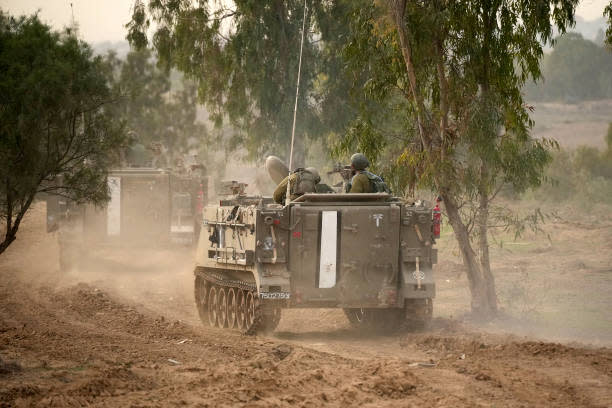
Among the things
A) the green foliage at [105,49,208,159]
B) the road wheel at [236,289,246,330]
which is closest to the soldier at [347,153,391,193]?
the road wheel at [236,289,246,330]

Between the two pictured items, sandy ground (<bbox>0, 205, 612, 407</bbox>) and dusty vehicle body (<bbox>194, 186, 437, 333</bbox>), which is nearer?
sandy ground (<bbox>0, 205, 612, 407</bbox>)

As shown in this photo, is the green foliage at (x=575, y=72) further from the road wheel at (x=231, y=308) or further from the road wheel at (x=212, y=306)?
the road wheel at (x=231, y=308)

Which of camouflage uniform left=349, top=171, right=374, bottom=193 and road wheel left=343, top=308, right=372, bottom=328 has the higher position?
camouflage uniform left=349, top=171, right=374, bottom=193

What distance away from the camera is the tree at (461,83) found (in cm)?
1454

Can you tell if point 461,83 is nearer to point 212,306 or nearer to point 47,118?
point 212,306

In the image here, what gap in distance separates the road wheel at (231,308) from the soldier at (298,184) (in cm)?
177

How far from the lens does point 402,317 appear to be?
1404cm

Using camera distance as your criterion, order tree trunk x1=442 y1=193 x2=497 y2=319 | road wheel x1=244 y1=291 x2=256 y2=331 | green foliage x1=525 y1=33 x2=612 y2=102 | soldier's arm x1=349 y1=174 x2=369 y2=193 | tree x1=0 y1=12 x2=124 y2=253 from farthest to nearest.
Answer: green foliage x1=525 y1=33 x2=612 y2=102 < tree trunk x1=442 y1=193 x2=497 y2=319 < soldier's arm x1=349 y1=174 x2=369 y2=193 < road wheel x1=244 y1=291 x2=256 y2=331 < tree x1=0 y1=12 x2=124 y2=253

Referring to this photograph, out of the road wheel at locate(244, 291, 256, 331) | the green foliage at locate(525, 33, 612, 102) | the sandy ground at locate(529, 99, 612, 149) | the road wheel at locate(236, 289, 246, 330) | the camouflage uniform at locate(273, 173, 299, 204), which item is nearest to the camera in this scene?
the road wheel at locate(244, 291, 256, 331)

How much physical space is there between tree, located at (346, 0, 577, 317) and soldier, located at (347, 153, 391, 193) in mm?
1145

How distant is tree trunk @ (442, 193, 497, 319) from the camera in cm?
1567

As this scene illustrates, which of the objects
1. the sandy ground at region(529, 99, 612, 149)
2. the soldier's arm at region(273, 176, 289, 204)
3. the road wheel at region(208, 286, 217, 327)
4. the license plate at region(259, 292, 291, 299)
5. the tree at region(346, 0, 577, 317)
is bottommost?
the road wheel at region(208, 286, 217, 327)

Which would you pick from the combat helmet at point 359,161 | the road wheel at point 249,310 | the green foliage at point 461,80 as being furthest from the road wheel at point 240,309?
the green foliage at point 461,80

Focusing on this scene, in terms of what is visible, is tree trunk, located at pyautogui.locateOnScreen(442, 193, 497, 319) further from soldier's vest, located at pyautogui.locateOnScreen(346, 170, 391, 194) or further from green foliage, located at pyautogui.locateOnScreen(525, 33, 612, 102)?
green foliage, located at pyautogui.locateOnScreen(525, 33, 612, 102)
